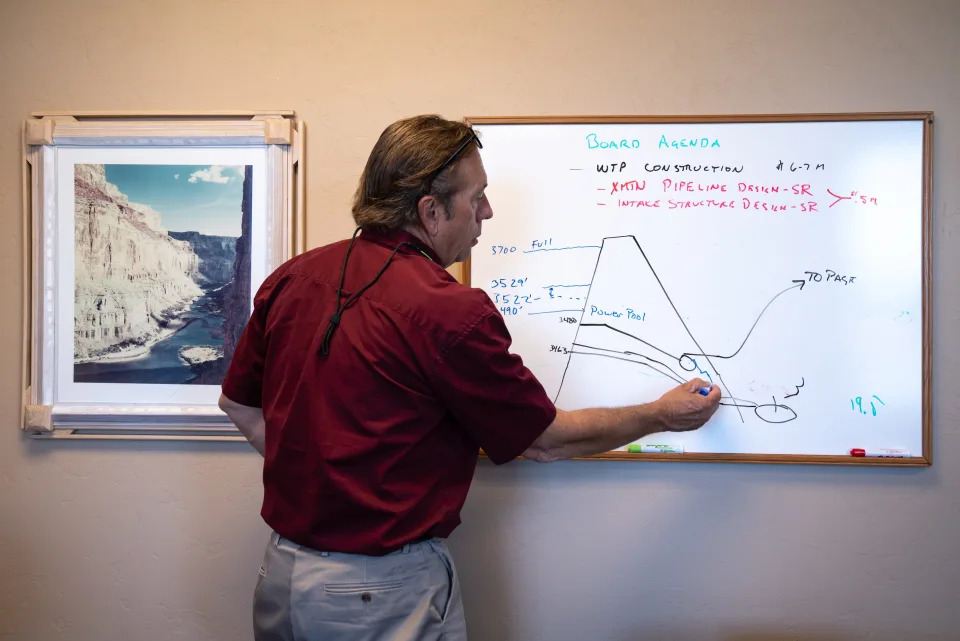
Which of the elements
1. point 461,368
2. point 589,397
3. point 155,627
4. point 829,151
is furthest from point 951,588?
point 155,627

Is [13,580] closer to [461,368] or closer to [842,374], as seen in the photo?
[461,368]

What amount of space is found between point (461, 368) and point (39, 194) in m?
1.21

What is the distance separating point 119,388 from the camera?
1488 mm

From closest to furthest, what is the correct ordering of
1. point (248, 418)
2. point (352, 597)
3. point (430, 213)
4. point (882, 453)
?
point (352, 597)
point (430, 213)
point (248, 418)
point (882, 453)

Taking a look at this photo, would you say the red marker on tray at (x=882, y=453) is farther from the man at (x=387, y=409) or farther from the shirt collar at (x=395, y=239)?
the shirt collar at (x=395, y=239)

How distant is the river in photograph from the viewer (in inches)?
58.3

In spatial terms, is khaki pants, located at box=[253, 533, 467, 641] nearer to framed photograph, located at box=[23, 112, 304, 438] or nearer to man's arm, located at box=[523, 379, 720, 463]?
man's arm, located at box=[523, 379, 720, 463]

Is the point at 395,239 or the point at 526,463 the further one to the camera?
the point at 526,463

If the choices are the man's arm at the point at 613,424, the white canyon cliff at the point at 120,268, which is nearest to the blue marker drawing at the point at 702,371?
the man's arm at the point at 613,424

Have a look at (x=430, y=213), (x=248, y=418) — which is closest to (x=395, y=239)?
(x=430, y=213)

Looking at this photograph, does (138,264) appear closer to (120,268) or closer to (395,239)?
(120,268)

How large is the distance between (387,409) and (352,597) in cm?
29

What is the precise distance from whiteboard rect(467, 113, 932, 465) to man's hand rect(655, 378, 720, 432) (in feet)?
0.43

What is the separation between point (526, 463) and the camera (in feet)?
4.75
